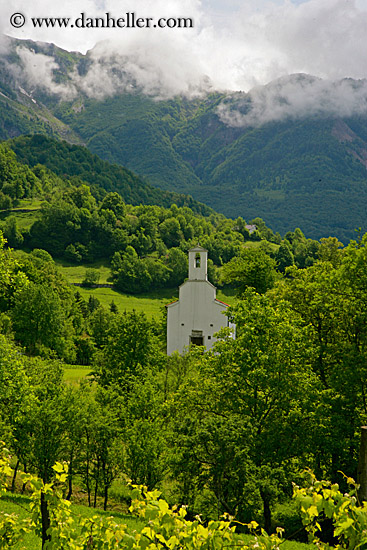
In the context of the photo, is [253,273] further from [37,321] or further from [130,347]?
[37,321]

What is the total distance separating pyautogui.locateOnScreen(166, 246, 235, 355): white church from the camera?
60188mm

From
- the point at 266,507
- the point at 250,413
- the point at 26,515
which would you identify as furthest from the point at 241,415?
the point at 26,515

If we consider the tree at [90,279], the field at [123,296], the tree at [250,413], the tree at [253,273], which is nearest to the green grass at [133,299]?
the field at [123,296]

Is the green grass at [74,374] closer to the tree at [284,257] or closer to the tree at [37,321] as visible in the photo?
the tree at [37,321]

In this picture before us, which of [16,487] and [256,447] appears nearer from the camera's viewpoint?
[256,447]

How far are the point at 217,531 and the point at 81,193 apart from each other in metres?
196

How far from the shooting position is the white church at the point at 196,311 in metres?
60.2

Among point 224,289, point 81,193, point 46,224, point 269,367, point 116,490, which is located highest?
point 81,193

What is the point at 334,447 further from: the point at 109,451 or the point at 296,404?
the point at 109,451

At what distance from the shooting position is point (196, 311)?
6075 cm

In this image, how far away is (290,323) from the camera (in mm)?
25219

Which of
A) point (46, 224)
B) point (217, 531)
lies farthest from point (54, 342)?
point (46, 224)

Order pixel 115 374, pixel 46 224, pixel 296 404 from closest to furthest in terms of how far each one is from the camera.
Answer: pixel 296 404, pixel 115 374, pixel 46 224

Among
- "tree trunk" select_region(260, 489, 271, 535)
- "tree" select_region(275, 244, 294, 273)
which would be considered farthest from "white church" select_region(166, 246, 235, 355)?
"tree" select_region(275, 244, 294, 273)
